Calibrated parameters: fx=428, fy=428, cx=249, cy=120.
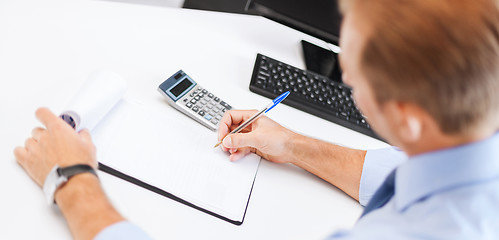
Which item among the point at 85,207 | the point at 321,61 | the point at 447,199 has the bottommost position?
the point at 85,207

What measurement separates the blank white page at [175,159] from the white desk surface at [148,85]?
0.9 inches

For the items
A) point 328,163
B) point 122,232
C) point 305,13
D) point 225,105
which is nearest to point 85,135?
point 122,232

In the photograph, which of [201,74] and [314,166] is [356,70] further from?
[201,74]

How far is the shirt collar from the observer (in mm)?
522

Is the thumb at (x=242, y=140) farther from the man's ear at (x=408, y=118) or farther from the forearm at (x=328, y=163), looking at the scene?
the man's ear at (x=408, y=118)

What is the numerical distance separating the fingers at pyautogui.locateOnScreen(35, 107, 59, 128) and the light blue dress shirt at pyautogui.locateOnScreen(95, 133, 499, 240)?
0.21 metres

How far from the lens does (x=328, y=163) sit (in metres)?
0.85

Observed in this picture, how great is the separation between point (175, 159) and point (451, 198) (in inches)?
17.3

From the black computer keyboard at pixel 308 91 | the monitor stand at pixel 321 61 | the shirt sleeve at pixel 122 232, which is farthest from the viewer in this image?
the monitor stand at pixel 321 61

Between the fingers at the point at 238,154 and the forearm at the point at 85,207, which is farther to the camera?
the fingers at the point at 238,154

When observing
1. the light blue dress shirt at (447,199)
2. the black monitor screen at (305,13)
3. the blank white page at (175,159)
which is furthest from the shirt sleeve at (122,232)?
the black monitor screen at (305,13)

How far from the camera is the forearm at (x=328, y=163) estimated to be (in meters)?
0.84

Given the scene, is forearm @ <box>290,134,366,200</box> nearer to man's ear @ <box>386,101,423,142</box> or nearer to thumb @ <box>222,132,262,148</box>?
thumb @ <box>222,132,262,148</box>

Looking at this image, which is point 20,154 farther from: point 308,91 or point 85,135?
point 308,91
